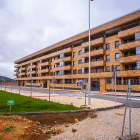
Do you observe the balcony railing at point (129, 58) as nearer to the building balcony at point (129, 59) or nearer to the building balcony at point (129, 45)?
the building balcony at point (129, 59)

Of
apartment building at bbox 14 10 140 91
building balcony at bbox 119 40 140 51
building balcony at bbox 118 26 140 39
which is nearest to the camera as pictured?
building balcony at bbox 119 40 140 51

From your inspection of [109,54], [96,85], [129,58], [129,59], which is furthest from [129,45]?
[96,85]

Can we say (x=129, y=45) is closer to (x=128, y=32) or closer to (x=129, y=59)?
(x=128, y=32)

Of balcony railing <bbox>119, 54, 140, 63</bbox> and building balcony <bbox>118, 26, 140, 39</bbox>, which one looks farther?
building balcony <bbox>118, 26, 140, 39</bbox>

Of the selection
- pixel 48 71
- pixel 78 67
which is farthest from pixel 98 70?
pixel 48 71

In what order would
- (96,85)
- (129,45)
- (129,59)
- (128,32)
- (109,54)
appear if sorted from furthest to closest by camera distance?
(96,85) < (109,54) < (128,32) < (129,45) < (129,59)

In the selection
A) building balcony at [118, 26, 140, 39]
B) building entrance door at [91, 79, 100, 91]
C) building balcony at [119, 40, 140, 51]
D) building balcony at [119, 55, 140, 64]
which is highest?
building balcony at [118, 26, 140, 39]

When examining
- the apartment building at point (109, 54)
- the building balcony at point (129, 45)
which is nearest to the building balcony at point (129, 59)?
the apartment building at point (109, 54)

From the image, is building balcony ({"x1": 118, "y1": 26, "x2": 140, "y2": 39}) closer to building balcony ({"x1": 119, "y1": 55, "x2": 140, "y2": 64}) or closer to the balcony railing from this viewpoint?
the balcony railing

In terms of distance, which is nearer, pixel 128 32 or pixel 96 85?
pixel 128 32

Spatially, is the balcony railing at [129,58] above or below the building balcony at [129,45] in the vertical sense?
below

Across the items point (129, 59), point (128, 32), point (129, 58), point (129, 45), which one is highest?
point (128, 32)

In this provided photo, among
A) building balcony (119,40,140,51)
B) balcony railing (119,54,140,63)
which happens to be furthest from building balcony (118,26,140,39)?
balcony railing (119,54,140,63)

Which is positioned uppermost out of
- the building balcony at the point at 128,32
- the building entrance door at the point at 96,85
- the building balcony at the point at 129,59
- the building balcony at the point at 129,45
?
the building balcony at the point at 128,32
